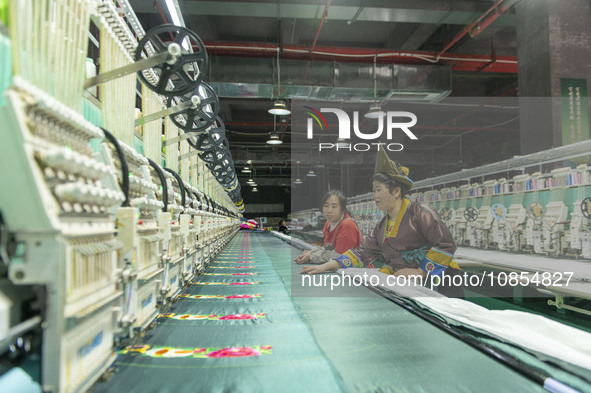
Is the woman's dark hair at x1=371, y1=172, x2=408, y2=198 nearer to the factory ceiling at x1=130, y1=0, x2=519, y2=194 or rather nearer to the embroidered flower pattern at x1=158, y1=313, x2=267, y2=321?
the embroidered flower pattern at x1=158, y1=313, x2=267, y2=321

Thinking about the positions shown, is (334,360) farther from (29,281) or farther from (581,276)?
(581,276)

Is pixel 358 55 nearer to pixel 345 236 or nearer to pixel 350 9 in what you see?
pixel 350 9

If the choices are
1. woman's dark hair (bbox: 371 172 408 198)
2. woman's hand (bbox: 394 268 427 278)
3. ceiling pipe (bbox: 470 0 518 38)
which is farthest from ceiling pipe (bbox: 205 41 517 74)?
woman's hand (bbox: 394 268 427 278)

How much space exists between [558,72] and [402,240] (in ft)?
12.2

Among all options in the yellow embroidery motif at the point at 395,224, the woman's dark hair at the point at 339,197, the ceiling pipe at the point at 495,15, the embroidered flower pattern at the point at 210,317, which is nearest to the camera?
the embroidered flower pattern at the point at 210,317

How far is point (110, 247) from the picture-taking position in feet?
4.42

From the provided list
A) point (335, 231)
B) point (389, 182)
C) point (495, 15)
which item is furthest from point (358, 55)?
point (335, 231)

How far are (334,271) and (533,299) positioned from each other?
2389 millimetres

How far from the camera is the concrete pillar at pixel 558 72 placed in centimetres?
511

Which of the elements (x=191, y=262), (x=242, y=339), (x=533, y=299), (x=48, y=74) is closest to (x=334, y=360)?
(x=242, y=339)

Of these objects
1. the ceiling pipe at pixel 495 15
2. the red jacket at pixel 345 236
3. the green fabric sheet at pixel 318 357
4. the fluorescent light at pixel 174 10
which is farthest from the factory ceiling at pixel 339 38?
the green fabric sheet at pixel 318 357

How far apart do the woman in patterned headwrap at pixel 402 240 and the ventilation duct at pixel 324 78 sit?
10.5 feet

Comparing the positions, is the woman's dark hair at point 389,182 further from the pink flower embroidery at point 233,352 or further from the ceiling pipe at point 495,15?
the ceiling pipe at point 495,15

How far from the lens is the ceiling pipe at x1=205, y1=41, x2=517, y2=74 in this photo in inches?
253
